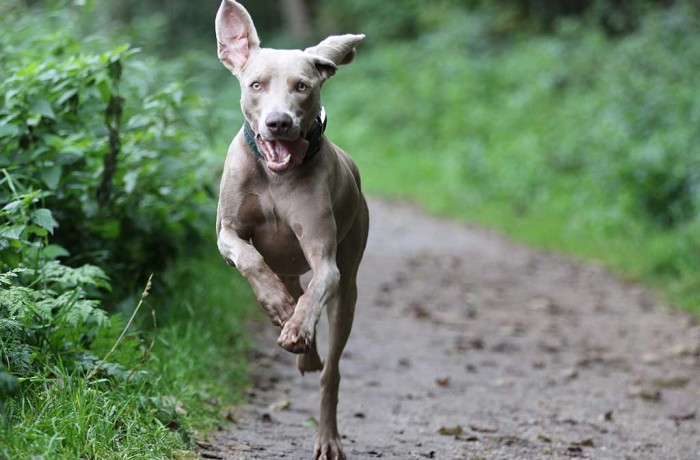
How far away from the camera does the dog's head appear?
4.14 metres

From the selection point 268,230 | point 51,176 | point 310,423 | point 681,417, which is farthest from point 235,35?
point 681,417

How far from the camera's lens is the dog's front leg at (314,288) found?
391 centimetres

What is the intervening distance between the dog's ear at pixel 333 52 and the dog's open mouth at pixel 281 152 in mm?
378

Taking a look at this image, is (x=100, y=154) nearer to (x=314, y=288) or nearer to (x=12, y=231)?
(x=12, y=231)

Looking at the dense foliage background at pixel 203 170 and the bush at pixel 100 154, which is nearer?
the dense foliage background at pixel 203 170

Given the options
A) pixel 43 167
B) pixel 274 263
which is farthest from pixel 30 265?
pixel 274 263

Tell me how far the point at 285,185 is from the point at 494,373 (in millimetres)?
3694

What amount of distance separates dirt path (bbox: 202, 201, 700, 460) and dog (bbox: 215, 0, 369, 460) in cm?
104

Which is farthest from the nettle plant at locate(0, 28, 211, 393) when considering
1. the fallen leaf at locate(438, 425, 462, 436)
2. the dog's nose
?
the fallen leaf at locate(438, 425, 462, 436)

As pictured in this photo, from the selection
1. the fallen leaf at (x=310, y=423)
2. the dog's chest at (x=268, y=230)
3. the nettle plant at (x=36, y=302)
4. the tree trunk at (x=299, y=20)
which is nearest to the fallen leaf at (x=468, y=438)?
the fallen leaf at (x=310, y=423)

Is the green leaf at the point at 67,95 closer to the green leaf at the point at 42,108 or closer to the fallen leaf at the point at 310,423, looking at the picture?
the green leaf at the point at 42,108

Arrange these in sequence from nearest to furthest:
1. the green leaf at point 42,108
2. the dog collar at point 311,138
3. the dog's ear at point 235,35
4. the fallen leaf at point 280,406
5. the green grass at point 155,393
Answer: the green grass at point 155,393 → the dog collar at point 311,138 → the dog's ear at point 235,35 → the green leaf at point 42,108 → the fallen leaf at point 280,406

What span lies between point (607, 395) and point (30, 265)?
160 inches

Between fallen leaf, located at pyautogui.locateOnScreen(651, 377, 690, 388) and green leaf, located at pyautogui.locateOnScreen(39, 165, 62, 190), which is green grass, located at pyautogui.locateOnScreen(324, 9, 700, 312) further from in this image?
green leaf, located at pyautogui.locateOnScreen(39, 165, 62, 190)
